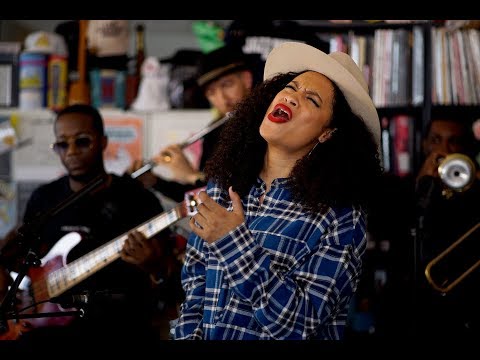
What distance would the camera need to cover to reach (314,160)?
1.87 metres

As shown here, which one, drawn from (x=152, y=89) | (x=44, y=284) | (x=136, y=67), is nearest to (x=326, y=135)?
(x=44, y=284)

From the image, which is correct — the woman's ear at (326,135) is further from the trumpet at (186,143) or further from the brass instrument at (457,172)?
the trumpet at (186,143)

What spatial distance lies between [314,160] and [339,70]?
24cm

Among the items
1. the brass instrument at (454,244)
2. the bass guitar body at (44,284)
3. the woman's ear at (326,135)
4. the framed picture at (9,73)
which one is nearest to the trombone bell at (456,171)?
the brass instrument at (454,244)

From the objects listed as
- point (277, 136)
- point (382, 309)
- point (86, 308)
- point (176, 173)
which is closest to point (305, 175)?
point (277, 136)

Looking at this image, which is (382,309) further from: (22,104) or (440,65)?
(22,104)

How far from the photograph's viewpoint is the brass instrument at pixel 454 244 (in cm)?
297

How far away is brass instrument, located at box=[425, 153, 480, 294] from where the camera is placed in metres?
2.97

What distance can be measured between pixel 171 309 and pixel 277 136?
1.33m

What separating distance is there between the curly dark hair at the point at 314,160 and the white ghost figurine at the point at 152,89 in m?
2.08

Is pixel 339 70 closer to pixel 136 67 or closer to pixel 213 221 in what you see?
pixel 213 221

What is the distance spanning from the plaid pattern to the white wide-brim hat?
291mm

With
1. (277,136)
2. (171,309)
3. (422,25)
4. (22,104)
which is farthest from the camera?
(22,104)

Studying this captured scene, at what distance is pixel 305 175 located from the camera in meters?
1.82
